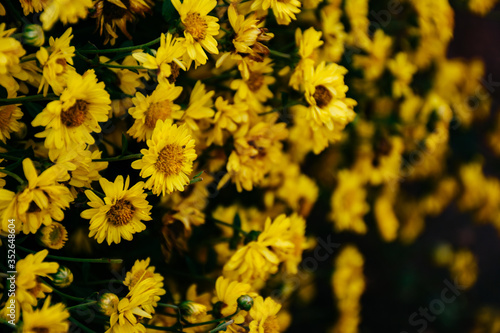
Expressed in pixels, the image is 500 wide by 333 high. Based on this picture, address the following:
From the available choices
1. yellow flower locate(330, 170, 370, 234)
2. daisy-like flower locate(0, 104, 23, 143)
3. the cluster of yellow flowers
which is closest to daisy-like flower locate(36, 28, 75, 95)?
the cluster of yellow flowers

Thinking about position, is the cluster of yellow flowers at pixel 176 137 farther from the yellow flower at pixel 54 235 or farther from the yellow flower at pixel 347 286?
the yellow flower at pixel 347 286

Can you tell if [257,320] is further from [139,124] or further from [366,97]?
[366,97]

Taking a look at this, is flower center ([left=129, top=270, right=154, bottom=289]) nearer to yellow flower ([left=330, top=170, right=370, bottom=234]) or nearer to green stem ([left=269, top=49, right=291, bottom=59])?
green stem ([left=269, top=49, right=291, bottom=59])

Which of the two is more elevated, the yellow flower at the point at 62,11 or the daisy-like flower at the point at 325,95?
the yellow flower at the point at 62,11

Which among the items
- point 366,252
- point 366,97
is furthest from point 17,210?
point 366,252

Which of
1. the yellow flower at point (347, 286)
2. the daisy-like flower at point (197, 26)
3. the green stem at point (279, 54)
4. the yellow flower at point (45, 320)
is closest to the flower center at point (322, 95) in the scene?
the green stem at point (279, 54)

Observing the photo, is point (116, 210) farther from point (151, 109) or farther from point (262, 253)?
point (262, 253)

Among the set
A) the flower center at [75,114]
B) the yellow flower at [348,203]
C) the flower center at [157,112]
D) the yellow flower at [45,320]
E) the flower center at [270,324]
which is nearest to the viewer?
the yellow flower at [45,320]
